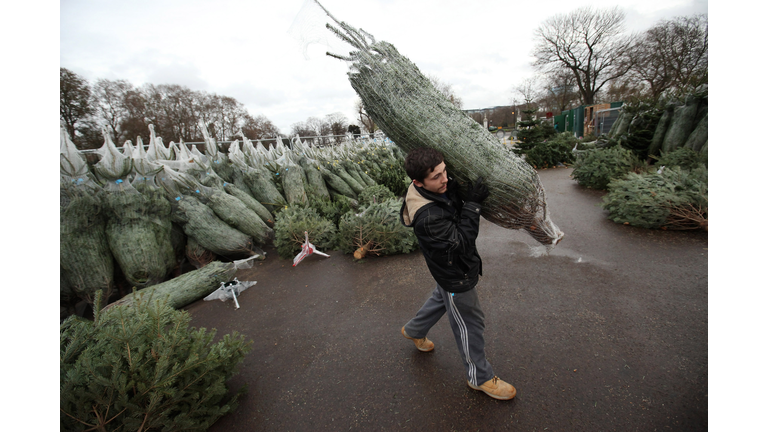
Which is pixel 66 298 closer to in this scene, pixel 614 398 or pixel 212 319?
pixel 212 319

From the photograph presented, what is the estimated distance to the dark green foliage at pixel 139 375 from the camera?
1.51 m

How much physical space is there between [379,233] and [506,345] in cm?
229

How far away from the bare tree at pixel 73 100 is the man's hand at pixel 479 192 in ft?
69.8

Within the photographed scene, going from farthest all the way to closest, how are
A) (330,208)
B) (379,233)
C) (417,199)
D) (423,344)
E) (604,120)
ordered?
1. (604,120)
2. (330,208)
3. (379,233)
4. (423,344)
5. (417,199)

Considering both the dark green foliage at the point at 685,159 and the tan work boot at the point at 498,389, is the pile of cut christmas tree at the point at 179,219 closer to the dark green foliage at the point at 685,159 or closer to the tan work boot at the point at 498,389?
the tan work boot at the point at 498,389

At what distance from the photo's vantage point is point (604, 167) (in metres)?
6.80

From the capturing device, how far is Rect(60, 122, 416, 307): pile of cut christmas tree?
3514mm

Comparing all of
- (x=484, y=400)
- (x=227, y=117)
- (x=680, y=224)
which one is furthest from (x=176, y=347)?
(x=227, y=117)

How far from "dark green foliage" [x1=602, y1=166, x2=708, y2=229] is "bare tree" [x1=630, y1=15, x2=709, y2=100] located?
17368 mm

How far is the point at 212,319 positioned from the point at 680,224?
243 inches

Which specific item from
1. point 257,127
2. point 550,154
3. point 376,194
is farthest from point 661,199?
point 257,127

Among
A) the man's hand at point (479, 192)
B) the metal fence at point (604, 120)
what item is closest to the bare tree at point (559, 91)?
the metal fence at point (604, 120)

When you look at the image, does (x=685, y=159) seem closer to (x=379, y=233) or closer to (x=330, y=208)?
(x=379, y=233)

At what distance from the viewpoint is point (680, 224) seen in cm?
411
